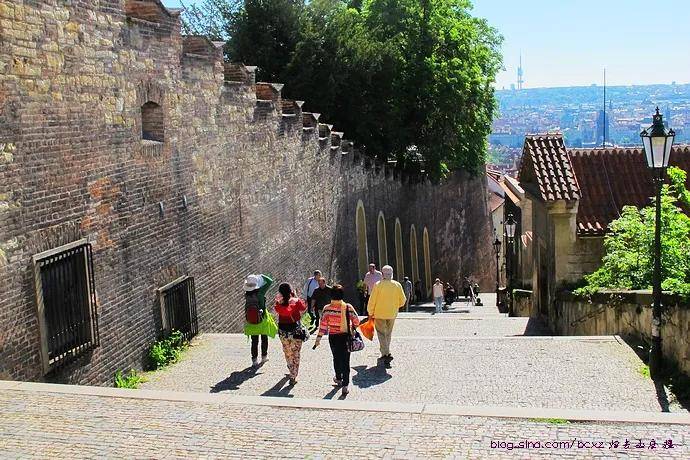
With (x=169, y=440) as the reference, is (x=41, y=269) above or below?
above

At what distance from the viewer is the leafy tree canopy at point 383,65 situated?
31328 mm

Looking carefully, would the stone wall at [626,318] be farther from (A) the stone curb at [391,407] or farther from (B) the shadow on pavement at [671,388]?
(A) the stone curb at [391,407]

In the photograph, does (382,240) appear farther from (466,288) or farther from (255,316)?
(255,316)

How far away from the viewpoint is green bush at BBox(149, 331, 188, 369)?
12773 mm

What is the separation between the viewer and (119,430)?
7.68m

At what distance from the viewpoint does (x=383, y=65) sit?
1334 inches

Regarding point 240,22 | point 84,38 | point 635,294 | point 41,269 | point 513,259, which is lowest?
point 513,259

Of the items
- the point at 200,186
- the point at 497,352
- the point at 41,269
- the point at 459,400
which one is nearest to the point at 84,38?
the point at 41,269

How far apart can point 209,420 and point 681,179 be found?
45.3 ft

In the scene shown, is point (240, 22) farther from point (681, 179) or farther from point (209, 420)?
point (209, 420)

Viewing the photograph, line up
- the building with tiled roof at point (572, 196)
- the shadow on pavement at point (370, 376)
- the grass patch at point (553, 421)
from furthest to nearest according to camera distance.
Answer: the building with tiled roof at point (572, 196)
the shadow on pavement at point (370, 376)
the grass patch at point (553, 421)

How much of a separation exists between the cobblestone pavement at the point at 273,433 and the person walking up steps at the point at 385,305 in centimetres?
378

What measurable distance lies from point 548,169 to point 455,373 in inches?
377

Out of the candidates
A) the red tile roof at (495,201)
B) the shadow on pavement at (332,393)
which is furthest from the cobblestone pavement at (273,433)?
the red tile roof at (495,201)
